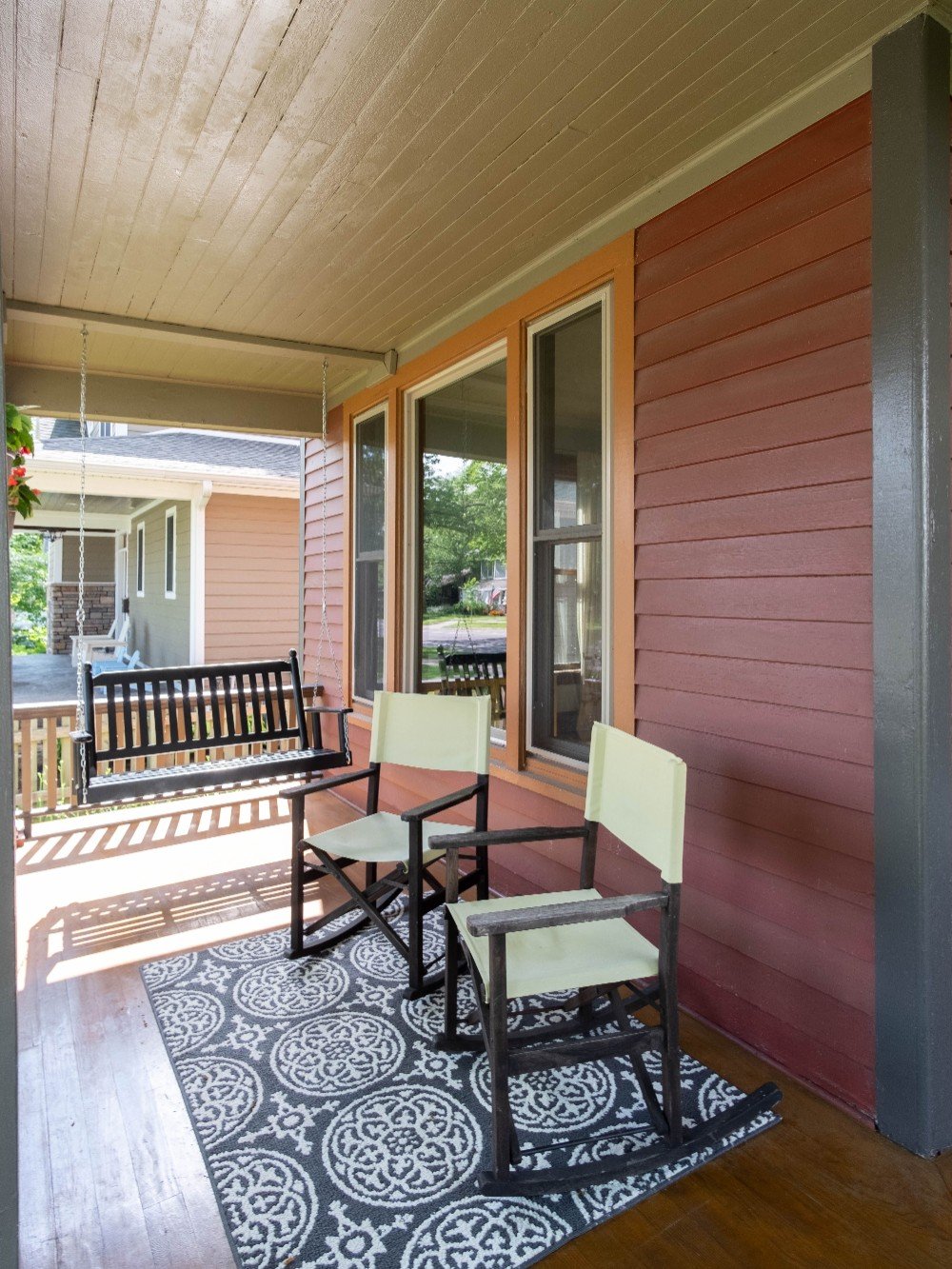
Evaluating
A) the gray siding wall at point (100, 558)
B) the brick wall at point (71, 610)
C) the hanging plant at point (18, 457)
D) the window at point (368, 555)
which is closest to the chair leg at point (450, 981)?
the hanging plant at point (18, 457)

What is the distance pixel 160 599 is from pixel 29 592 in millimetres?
13849

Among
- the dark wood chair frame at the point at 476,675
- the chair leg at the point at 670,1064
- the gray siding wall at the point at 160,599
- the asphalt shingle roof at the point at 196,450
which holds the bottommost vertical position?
the chair leg at the point at 670,1064

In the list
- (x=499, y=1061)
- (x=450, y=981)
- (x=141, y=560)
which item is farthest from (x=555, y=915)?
(x=141, y=560)

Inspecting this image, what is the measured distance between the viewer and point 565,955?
1.91 m

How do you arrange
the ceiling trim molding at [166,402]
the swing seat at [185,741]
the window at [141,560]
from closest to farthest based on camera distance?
1. the swing seat at [185,741]
2. the ceiling trim molding at [166,402]
3. the window at [141,560]

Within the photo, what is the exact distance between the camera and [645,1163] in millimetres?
1783

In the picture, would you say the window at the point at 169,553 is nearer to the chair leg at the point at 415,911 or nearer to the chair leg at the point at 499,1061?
the chair leg at the point at 415,911

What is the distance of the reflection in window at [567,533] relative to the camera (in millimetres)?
2936

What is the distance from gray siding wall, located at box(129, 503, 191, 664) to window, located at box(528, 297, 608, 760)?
19.2ft

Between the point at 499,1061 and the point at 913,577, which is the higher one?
the point at 913,577

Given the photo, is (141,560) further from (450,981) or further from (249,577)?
(450,981)

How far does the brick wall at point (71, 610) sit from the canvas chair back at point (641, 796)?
505 inches

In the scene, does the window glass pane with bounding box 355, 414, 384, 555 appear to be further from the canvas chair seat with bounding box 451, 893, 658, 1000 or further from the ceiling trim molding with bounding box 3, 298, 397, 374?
the canvas chair seat with bounding box 451, 893, 658, 1000

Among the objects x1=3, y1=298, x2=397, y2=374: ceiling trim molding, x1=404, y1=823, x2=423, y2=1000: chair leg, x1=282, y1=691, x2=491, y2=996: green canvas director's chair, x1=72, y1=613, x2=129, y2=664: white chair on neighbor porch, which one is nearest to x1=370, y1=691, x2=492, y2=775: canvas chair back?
x1=282, y1=691, x2=491, y2=996: green canvas director's chair
